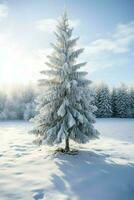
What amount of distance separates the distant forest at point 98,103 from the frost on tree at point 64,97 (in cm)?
5038

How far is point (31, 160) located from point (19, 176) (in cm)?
328

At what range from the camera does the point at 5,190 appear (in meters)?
10.2

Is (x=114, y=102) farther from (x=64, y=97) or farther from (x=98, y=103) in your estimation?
(x=64, y=97)

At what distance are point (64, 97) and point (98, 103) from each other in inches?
2114

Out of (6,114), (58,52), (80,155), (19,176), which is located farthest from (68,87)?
(6,114)

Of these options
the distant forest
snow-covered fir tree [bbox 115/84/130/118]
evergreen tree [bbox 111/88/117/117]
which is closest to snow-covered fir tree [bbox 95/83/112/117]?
the distant forest

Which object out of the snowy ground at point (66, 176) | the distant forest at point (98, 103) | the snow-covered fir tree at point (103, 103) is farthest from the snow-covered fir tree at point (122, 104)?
the snowy ground at point (66, 176)

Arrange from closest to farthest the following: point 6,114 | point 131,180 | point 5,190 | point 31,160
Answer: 1. point 5,190
2. point 131,180
3. point 31,160
4. point 6,114

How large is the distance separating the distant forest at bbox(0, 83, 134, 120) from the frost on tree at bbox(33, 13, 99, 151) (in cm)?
5038

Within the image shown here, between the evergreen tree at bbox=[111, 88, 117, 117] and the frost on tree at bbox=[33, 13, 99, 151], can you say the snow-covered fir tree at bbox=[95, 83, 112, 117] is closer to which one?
the evergreen tree at bbox=[111, 88, 117, 117]

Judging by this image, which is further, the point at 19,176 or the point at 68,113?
the point at 68,113

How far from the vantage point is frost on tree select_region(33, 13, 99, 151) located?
16469 millimetres

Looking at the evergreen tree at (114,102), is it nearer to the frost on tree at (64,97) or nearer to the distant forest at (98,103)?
the distant forest at (98,103)

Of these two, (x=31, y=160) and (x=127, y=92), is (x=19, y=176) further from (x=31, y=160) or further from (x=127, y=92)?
(x=127, y=92)
